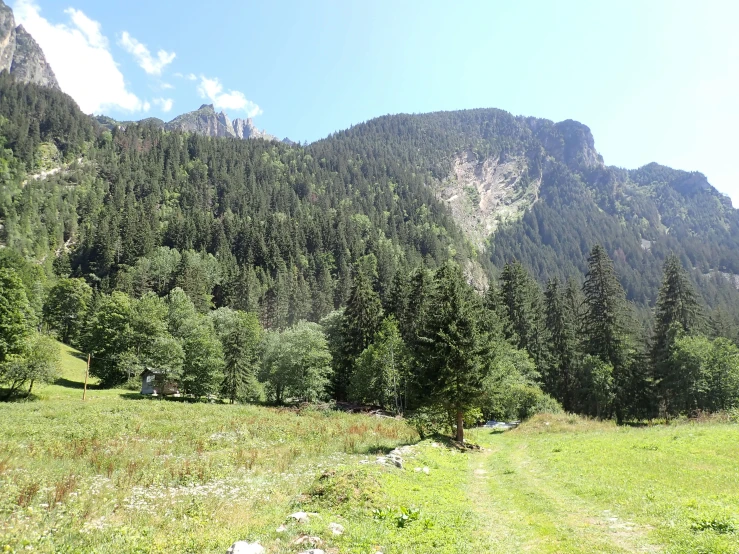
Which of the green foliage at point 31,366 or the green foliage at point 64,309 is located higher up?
the green foliage at point 64,309

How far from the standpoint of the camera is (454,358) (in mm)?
27562

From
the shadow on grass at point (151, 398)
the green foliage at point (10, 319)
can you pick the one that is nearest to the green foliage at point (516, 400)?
the shadow on grass at point (151, 398)

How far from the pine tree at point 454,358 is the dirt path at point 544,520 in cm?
835

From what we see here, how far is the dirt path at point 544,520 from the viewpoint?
9.27 metres

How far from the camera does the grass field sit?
937 centimetres

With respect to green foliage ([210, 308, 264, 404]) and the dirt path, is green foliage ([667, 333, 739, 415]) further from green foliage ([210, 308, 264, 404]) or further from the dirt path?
green foliage ([210, 308, 264, 404])

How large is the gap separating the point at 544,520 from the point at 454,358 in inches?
637

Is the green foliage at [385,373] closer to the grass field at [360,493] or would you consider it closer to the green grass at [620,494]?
the grass field at [360,493]

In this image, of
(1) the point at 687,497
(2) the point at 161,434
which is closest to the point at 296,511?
(1) the point at 687,497

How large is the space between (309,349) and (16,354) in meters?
32.0

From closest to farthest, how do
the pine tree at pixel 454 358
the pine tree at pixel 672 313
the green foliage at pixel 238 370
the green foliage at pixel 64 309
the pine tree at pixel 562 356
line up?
the pine tree at pixel 454 358 < the pine tree at pixel 672 313 < the green foliage at pixel 238 370 < the pine tree at pixel 562 356 < the green foliage at pixel 64 309

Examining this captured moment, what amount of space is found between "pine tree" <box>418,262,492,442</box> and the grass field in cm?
328

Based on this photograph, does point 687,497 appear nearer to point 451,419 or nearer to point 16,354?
point 451,419

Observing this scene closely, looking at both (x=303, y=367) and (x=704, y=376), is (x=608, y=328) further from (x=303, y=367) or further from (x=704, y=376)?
(x=303, y=367)
